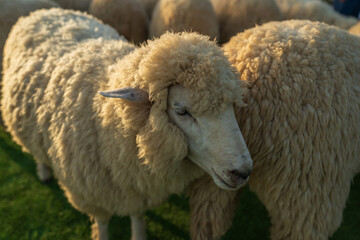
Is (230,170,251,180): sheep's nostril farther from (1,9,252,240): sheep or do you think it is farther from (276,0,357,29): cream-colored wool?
(276,0,357,29): cream-colored wool

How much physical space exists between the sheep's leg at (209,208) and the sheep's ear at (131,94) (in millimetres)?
738

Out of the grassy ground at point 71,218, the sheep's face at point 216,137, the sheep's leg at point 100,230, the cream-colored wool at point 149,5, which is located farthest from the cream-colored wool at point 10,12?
the sheep's face at point 216,137

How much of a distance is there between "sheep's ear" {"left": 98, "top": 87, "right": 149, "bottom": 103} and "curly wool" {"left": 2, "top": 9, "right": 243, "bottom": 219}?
3cm

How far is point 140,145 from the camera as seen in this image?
4.73 feet

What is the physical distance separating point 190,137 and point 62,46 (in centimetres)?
134

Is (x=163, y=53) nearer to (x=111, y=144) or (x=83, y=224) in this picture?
(x=111, y=144)

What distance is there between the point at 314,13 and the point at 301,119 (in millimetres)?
2439

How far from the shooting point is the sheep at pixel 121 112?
1337 mm

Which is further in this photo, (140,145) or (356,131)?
(356,131)

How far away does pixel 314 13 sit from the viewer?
11.3 feet

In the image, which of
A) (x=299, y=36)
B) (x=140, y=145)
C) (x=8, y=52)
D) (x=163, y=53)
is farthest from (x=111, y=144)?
(x=8, y=52)

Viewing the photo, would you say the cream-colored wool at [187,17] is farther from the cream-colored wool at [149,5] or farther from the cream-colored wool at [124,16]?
the cream-colored wool at [149,5]

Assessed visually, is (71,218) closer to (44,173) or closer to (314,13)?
(44,173)

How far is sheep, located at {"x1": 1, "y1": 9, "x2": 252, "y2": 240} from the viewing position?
1337mm
